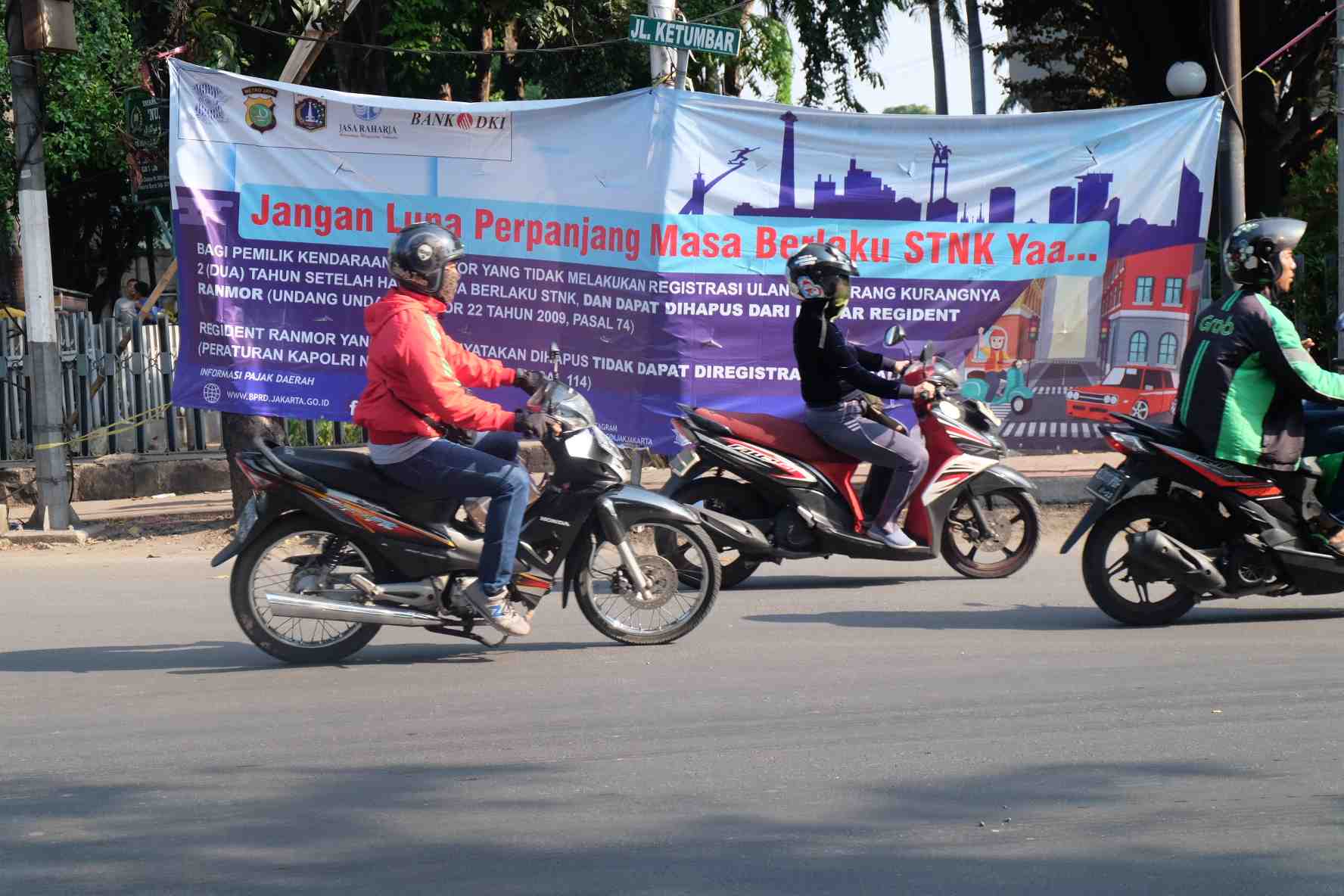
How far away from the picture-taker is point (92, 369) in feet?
41.2

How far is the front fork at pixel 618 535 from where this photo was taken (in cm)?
622

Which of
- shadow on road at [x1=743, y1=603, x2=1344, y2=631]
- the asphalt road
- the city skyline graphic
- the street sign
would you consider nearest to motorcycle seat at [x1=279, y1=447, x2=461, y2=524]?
the asphalt road

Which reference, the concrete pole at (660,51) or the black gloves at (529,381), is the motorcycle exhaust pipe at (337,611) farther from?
the concrete pole at (660,51)

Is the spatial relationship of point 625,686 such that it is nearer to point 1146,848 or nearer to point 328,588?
point 328,588

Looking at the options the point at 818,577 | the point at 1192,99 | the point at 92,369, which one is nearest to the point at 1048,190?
the point at 1192,99

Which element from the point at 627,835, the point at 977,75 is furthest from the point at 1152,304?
the point at 977,75

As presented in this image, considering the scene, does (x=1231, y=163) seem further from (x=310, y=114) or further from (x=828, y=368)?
(x=310, y=114)

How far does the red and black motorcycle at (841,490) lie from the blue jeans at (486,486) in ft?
6.31

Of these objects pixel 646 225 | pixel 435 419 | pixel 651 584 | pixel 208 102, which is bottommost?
pixel 651 584

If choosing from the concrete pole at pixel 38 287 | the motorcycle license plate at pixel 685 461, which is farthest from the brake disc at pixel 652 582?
the concrete pole at pixel 38 287

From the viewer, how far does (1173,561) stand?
6512mm

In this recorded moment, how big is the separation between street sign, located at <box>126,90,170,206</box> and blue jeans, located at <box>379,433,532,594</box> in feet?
18.5

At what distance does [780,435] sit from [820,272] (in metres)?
0.85

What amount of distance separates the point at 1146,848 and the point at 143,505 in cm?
952
